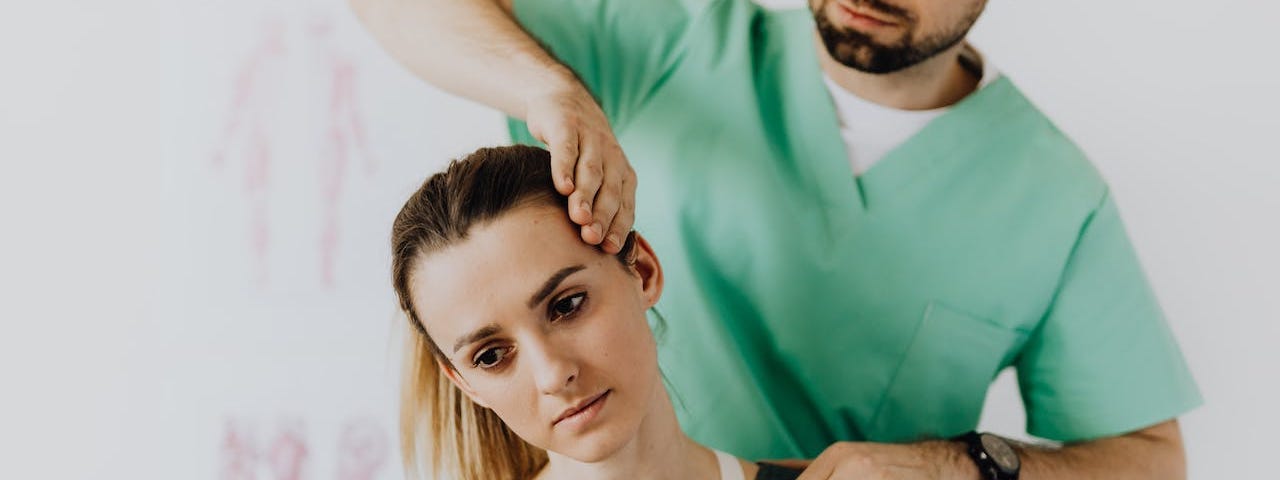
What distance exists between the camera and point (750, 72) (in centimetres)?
86

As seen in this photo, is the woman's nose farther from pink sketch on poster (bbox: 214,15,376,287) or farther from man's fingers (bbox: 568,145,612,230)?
pink sketch on poster (bbox: 214,15,376,287)

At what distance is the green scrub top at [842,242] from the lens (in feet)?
2.78

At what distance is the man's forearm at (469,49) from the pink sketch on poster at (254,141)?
10 centimetres

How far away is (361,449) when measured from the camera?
920 mm

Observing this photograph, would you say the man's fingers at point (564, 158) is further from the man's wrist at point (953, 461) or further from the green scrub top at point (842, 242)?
the man's wrist at point (953, 461)

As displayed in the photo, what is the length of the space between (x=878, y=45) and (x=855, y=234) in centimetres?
14

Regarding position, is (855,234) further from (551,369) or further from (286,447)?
(286,447)

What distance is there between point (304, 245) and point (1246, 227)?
28.5 inches

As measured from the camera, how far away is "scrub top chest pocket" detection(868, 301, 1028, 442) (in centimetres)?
85

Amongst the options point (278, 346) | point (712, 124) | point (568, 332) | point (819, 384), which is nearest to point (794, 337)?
point (819, 384)

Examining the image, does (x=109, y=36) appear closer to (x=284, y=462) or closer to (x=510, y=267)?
(x=284, y=462)

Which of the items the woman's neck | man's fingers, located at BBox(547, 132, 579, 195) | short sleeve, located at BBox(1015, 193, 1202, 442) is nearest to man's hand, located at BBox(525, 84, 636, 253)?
man's fingers, located at BBox(547, 132, 579, 195)

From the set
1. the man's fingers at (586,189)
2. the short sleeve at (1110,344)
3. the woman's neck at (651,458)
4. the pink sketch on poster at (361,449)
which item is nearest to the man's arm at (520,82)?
the man's fingers at (586,189)

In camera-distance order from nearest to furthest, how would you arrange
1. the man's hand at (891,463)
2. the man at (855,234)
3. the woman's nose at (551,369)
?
the woman's nose at (551,369) → the man's hand at (891,463) → the man at (855,234)
